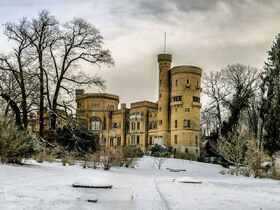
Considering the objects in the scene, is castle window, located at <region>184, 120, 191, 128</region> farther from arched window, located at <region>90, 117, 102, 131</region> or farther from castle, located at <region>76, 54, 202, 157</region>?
arched window, located at <region>90, 117, 102, 131</region>

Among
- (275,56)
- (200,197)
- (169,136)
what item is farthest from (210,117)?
(200,197)

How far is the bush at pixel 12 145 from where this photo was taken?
A: 18141 millimetres

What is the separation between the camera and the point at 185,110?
231 feet

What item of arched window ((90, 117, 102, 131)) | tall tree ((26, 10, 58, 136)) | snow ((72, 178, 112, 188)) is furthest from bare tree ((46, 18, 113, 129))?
arched window ((90, 117, 102, 131))

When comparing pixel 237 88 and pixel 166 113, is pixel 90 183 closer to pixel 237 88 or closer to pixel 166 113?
A: pixel 237 88

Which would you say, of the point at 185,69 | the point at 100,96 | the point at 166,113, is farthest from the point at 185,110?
the point at 100,96

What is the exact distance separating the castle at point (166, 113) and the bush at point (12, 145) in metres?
44.3

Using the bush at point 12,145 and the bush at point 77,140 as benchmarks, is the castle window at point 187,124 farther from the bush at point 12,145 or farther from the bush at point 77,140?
the bush at point 12,145

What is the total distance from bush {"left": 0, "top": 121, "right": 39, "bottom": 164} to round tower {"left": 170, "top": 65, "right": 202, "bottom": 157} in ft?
169

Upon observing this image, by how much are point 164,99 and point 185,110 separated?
4.61 metres

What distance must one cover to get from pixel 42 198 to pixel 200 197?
3.40m

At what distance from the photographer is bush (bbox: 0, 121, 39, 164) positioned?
714 inches

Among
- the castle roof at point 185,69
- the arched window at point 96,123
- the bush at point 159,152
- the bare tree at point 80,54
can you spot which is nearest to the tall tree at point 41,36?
the bare tree at point 80,54

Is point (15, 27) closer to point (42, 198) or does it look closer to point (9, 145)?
point (9, 145)
